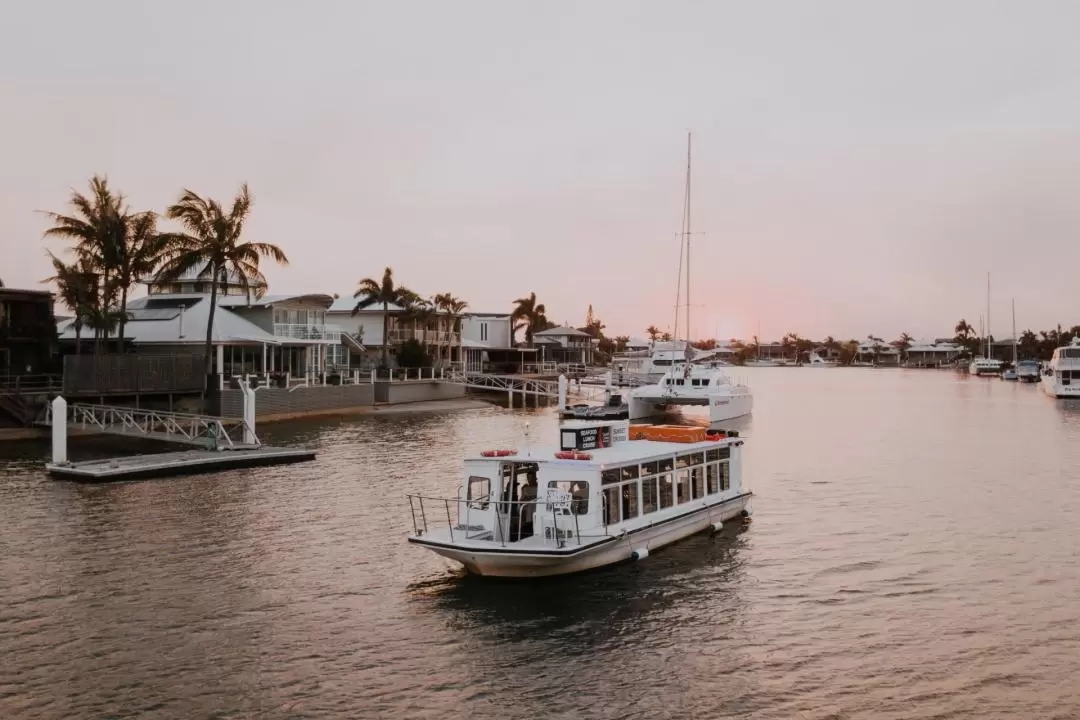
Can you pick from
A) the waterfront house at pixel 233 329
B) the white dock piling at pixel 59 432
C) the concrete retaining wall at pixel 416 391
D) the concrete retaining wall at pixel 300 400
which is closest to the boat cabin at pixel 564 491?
the white dock piling at pixel 59 432

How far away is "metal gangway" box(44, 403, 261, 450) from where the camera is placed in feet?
142

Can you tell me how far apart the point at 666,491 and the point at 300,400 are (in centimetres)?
4554

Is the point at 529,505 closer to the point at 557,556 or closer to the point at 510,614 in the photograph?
the point at 557,556

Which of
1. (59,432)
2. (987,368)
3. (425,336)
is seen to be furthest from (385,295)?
(987,368)

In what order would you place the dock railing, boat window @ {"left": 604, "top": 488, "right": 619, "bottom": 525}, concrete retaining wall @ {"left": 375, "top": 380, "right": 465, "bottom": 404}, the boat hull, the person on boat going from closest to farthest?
the dock railing → the person on boat → boat window @ {"left": 604, "top": 488, "right": 619, "bottom": 525} → the boat hull → concrete retaining wall @ {"left": 375, "top": 380, "right": 465, "bottom": 404}

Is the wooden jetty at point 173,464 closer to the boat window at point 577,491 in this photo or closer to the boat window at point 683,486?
the boat window at point 577,491

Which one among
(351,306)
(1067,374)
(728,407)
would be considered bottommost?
(728,407)

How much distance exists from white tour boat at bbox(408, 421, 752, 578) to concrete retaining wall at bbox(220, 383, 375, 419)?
40581 mm

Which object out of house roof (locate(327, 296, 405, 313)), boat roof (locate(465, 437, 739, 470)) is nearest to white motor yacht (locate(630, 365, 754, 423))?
house roof (locate(327, 296, 405, 313))

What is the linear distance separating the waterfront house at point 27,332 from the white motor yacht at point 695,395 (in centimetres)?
4171

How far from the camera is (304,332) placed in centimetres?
7531

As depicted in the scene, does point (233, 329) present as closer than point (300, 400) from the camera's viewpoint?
No

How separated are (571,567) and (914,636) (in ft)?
25.4

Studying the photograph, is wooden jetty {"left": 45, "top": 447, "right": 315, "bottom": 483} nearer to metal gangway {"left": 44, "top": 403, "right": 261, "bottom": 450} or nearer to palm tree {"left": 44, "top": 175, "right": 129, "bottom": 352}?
metal gangway {"left": 44, "top": 403, "right": 261, "bottom": 450}
